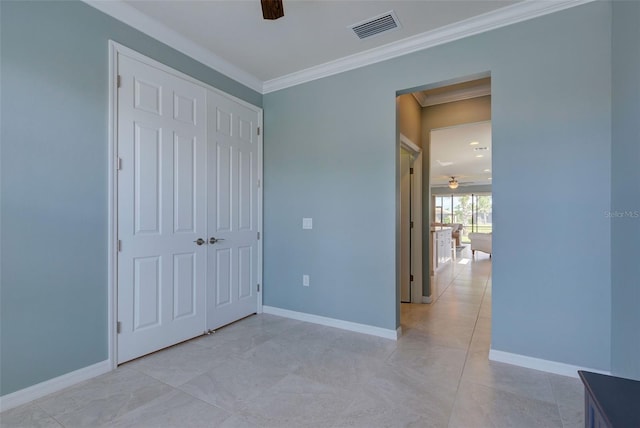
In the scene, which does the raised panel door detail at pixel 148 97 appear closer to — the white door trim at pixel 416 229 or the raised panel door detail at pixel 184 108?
the raised panel door detail at pixel 184 108

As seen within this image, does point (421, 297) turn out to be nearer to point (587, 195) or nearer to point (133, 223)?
point (587, 195)

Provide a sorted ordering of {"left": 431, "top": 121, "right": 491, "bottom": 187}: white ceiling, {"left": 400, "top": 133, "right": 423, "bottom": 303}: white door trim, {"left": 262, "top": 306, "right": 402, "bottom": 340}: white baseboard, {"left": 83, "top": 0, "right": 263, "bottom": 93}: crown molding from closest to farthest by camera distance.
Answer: {"left": 83, "top": 0, "right": 263, "bottom": 93}: crown molding < {"left": 262, "top": 306, "right": 402, "bottom": 340}: white baseboard < {"left": 400, "top": 133, "right": 423, "bottom": 303}: white door trim < {"left": 431, "top": 121, "right": 491, "bottom": 187}: white ceiling

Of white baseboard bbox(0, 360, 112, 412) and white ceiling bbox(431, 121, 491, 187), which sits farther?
white ceiling bbox(431, 121, 491, 187)

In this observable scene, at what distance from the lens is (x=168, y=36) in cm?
264

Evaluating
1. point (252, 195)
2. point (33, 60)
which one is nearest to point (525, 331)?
point (252, 195)

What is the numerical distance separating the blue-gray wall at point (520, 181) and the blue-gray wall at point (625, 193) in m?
0.09

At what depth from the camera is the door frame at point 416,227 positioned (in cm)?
416

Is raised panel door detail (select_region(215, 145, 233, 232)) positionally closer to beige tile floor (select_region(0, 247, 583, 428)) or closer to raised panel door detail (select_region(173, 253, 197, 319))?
raised panel door detail (select_region(173, 253, 197, 319))

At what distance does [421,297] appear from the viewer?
4188 millimetres

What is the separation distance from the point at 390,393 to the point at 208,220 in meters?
2.26

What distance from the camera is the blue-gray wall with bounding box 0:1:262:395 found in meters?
1.80

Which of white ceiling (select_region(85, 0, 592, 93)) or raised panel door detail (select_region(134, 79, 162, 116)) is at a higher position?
white ceiling (select_region(85, 0, 592, 93))

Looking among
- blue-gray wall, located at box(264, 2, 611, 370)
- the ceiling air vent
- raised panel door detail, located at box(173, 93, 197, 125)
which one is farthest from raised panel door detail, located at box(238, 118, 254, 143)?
the ceiling air vent

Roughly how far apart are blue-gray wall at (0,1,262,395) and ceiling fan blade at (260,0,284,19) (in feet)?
4.64
